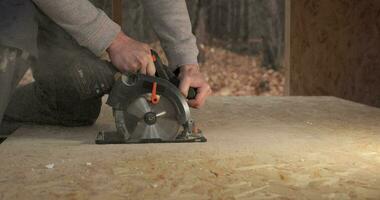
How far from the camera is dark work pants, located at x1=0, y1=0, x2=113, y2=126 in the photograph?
7.67 ft

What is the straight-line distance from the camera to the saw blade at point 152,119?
2.32m

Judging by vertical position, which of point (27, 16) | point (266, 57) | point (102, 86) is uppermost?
point (27, 16)

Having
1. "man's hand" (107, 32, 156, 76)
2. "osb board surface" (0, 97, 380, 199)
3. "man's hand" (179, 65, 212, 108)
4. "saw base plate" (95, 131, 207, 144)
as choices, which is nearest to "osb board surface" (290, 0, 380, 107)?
"osb board surface" (0, 97, 380, 199)

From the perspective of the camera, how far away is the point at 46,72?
2.71 meters

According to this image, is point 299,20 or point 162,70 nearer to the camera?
point 162,70

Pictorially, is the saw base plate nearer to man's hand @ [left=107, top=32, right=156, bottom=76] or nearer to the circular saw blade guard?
the circular saw blade guard

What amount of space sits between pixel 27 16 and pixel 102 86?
0.40 metres

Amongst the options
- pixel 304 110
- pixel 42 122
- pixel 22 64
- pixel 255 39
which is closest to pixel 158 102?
pixel 22 64

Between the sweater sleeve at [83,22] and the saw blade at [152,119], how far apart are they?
0.27 m

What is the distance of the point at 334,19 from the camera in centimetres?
438

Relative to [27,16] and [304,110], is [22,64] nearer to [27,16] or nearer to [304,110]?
[27,16]

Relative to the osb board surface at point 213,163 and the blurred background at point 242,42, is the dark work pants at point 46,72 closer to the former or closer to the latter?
the osb board surface at point 213,163

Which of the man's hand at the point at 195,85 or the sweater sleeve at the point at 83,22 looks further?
the man's hand at the point at 195,85

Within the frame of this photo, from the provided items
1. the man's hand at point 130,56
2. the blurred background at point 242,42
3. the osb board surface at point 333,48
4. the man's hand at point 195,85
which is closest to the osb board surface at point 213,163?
the man's hand at point 195,85
